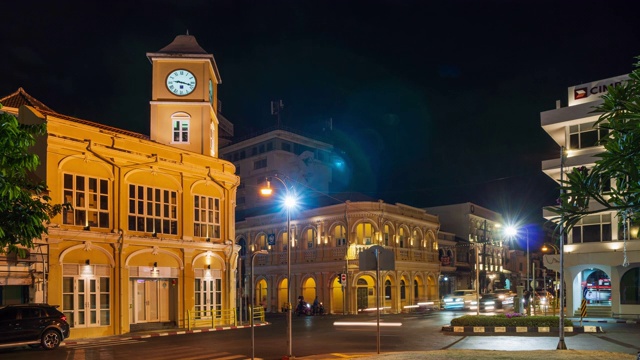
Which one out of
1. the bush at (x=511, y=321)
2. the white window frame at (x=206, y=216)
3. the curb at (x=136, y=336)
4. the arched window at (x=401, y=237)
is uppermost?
the white window frame at (x=206, y=216)

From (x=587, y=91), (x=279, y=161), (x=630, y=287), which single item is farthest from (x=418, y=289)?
(x=587, y=91)

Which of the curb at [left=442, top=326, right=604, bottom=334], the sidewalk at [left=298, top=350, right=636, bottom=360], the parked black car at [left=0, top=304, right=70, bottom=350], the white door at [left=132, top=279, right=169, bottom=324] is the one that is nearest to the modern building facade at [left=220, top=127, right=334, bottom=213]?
the white door at [left=132, top=279, right=169, bottom=324]

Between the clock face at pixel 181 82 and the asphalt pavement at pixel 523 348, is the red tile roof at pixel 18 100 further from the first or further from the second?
the asphalt pavement at pixel 523 348

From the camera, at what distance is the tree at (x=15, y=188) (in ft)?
30.9

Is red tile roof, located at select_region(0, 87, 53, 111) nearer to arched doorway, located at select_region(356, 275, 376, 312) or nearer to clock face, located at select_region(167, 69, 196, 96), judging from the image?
clock face, located at select_region(167, 69, 196, 96)

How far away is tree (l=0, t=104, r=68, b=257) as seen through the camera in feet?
30.9

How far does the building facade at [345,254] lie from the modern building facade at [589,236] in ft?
48.2

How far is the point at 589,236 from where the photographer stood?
42531 mm

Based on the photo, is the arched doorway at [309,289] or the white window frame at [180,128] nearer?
the white window frame at [180,128]

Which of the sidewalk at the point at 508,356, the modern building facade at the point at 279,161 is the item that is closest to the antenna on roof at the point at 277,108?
the modern building facade at the point at 279,161

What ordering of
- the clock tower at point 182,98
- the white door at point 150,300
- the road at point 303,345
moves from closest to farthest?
1. the road at point 303,345
2. the white door at point 150,300
3. the clock tower at point 182,98

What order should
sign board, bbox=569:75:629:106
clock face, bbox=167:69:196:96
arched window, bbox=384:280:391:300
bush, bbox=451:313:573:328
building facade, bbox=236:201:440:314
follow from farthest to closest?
Answer: arched window, bbox=384:280:391:300 < building facade, bbox=236:201:440:314 < sign board, bbox=569:75:629:106 < clock face, bbox=167:69:196:96 < bush, bbox=451:313:573:328

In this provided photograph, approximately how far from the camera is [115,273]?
1237 inches

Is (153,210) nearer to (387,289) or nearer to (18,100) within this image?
(18,100)
